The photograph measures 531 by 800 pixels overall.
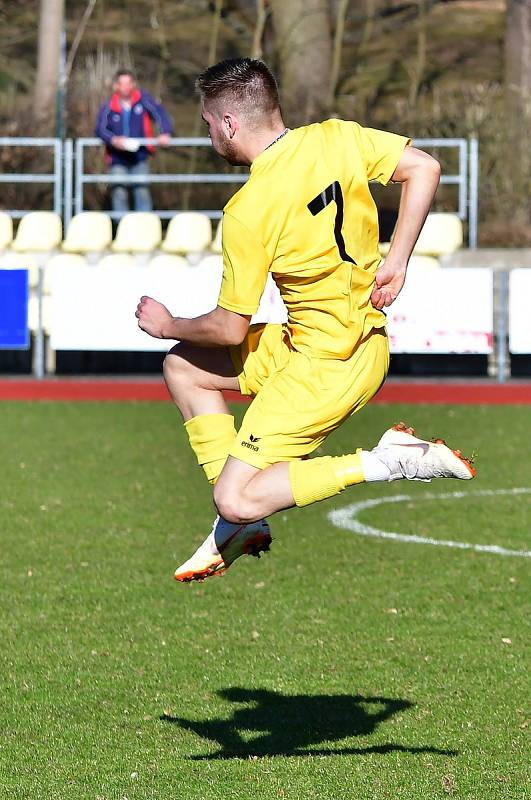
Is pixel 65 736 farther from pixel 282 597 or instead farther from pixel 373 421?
pixel 373 421

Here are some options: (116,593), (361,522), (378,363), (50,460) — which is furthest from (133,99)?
(378,363)

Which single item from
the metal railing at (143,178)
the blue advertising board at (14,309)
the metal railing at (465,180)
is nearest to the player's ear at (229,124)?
the blue advertising board at (14,309)

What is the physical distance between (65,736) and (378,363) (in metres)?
1.74

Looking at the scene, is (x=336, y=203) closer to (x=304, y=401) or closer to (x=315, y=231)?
(x=315, y=231)

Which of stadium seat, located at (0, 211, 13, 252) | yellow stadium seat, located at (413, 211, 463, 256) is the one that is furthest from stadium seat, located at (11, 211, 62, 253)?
yellow stadium seat, located at (413, 211, 463, 256)

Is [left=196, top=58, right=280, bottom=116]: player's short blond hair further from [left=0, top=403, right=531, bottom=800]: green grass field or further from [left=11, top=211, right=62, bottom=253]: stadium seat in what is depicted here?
[left=11, top=211, right=62, bottom=253]: stadium seat

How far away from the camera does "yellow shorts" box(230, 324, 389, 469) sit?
16.8 feet

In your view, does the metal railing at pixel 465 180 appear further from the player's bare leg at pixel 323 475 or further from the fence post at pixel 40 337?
the player's bare leg at pixel 323 475

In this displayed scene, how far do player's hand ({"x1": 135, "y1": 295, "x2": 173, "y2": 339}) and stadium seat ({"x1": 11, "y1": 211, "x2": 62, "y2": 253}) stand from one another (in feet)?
44.4

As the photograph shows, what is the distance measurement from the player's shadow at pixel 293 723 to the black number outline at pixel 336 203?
1.73 m

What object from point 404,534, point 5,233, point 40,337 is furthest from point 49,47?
point 404,534

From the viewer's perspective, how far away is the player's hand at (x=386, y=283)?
510 centimetres

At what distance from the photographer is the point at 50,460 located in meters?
11.9

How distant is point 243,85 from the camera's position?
16.1 feet
